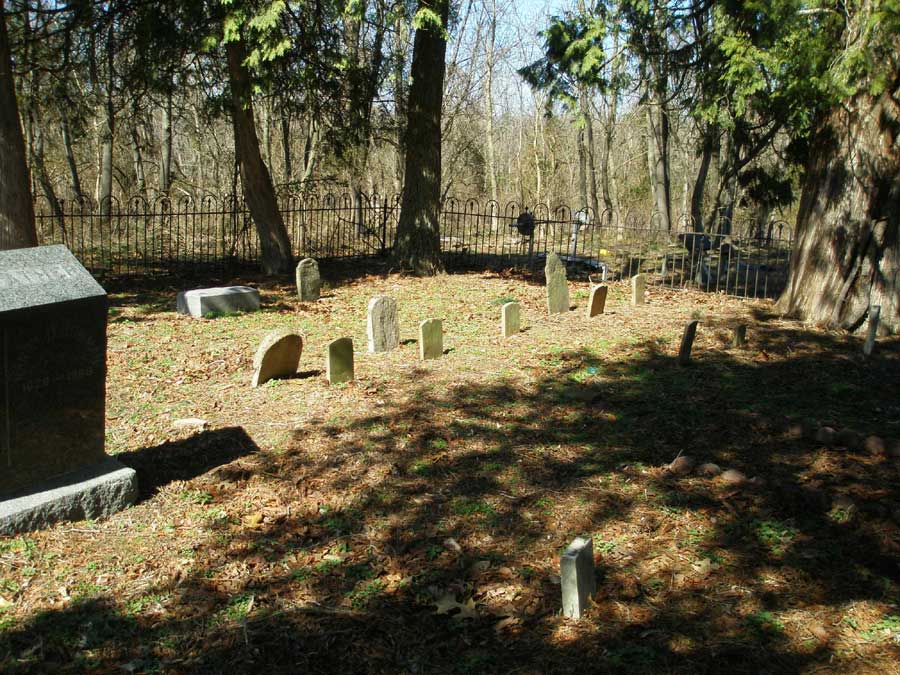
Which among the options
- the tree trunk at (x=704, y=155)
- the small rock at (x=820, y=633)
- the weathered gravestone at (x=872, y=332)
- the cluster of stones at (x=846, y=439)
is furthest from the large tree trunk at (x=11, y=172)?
the tree trunk at (x=704, y=155)

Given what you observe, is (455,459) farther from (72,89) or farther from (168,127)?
(168,127)

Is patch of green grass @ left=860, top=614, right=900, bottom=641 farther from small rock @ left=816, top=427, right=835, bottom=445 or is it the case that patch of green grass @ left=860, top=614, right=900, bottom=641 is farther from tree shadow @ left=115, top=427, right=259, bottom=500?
tree shadow @ left=115, top=427, right=259, bottom=500

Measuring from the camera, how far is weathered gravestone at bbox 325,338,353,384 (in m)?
6.88

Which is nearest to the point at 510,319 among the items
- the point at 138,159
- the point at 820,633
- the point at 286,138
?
the point at 820,633

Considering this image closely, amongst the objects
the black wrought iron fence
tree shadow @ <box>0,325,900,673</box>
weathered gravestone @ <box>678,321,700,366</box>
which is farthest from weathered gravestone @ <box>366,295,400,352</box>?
the black wrought iron fence

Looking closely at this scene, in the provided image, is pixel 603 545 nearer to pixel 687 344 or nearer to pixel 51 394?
pixel 51 394

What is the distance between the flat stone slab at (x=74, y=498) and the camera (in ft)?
13.9

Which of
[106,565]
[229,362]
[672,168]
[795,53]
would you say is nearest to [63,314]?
[106,565]

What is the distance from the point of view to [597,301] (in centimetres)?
1001

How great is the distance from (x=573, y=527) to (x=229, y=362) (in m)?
4.47

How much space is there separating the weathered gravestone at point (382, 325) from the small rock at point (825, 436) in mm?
4297

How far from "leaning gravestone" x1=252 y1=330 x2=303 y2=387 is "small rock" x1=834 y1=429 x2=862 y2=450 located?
4541 mm

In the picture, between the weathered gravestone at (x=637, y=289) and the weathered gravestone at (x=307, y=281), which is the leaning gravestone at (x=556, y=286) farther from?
the weathered gravestone at (x=307, y=281)

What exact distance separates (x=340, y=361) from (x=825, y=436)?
4.07 m
